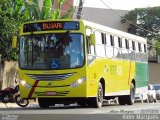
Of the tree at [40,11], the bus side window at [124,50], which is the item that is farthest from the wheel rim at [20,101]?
the tree at [40,11]

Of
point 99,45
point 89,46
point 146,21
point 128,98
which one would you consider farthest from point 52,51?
point 146,21

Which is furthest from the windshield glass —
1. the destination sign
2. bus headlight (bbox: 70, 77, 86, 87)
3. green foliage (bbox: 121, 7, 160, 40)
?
green foliage (bbox: 121, 7, 160, 40)

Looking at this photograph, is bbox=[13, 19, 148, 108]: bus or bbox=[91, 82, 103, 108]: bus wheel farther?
bbox=[91, 82, 103, 108]: bus wheel

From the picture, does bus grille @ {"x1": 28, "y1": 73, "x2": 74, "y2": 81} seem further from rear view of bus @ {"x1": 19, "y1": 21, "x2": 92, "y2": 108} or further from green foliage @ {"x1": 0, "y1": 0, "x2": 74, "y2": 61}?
green foliage @ {"x1": 0, "y1": 0, "x2": 74, "y2": 61}

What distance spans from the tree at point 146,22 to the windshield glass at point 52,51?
39787 millimetres

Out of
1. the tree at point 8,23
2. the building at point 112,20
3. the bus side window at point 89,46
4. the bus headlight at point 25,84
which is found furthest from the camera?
the building at point 112,20

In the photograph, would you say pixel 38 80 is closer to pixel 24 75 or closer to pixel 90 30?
pixel 24 75

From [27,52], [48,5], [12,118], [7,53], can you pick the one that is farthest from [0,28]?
[12,118]

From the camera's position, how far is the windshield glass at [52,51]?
62.5 ft

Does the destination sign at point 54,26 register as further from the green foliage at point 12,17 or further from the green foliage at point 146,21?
the green foliage at point 146,21

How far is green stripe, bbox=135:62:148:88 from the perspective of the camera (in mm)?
26766

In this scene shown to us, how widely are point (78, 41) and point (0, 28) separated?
10.6 meters

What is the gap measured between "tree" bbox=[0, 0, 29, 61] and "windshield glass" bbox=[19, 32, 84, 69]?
30.0ft

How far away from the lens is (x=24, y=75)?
1958 centimetres
